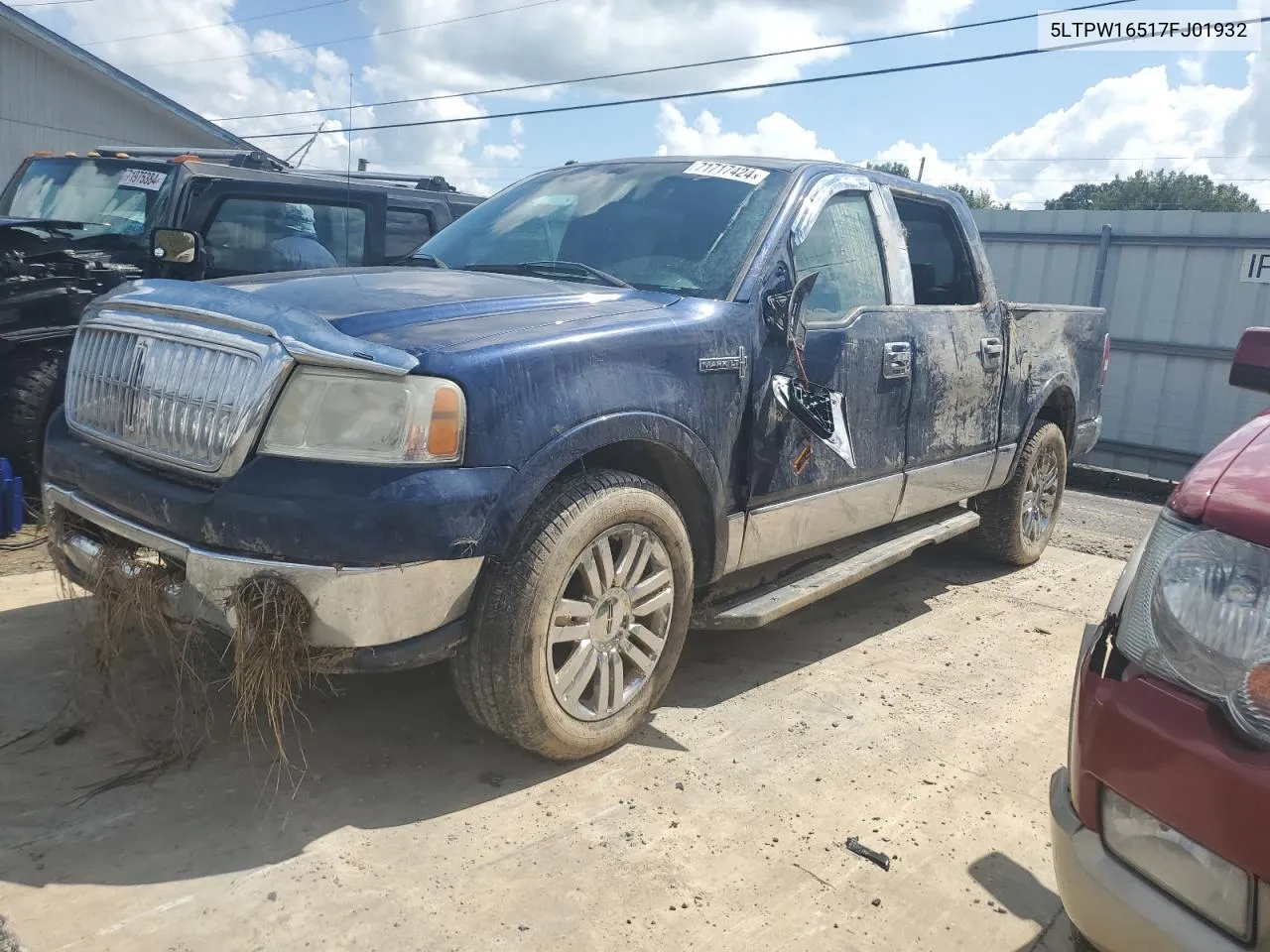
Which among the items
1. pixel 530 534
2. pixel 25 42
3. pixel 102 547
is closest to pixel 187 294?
pixel 102 547

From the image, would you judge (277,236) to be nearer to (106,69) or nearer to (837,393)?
(837,393)

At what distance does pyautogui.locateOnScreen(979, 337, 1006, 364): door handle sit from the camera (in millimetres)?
4801

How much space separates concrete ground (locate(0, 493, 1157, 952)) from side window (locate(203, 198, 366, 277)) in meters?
3.02

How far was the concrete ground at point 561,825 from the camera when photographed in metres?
2.34

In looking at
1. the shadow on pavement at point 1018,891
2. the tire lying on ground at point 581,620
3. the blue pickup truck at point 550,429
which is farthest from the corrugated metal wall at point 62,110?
the shadow on pavement at point 1018,891

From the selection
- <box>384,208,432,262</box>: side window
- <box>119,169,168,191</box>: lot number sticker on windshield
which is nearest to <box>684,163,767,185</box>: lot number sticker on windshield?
<box>384,208,432,262</box>: side window

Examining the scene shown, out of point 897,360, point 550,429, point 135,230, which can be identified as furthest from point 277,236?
point 550,429

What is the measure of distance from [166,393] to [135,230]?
439cm

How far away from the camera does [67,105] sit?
1809cm

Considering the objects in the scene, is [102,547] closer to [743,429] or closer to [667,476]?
[667,476]

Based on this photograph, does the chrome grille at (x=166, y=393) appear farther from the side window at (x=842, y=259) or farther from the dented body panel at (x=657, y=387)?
the side window at (x=842, y=259)

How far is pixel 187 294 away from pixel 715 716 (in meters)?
2.18

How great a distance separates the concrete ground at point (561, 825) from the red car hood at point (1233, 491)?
126cm

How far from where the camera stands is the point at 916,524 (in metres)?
→ 4.85
